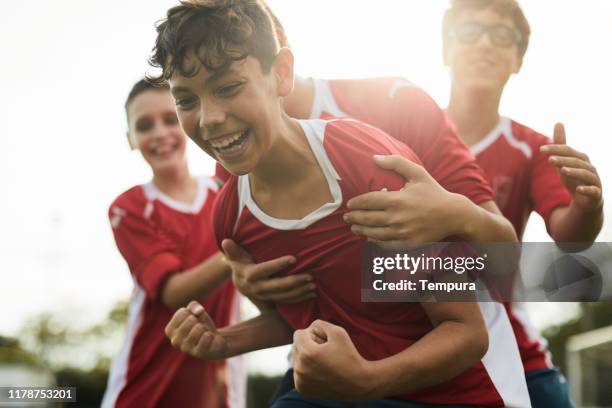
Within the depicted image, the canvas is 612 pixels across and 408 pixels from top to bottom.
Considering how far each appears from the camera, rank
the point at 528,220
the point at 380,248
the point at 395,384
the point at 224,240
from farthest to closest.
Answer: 1. the point at 528,220
2. the point at 224,240
3. the point at 380,248
4. the point at 395,384

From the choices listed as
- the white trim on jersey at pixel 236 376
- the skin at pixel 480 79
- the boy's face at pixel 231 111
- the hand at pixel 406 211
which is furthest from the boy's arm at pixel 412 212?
the white trim on jersey at pixel 236 376

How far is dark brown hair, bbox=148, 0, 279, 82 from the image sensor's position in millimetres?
1596

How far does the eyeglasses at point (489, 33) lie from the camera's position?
2361mm

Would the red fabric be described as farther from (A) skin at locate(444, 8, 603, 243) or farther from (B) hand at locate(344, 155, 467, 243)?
(B) hand at locate(344, 155, 467, 243)

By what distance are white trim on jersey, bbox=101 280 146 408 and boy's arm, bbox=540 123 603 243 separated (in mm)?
1531

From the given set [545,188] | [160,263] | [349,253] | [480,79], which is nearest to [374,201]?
[349,253]

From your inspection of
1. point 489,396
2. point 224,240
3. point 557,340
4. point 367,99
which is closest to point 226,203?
point 224,240

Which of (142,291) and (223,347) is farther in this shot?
(142,291)

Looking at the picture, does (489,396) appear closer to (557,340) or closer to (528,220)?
(528,220)

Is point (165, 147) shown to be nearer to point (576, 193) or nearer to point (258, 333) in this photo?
point (258, 333)

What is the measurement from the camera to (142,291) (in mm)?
2936

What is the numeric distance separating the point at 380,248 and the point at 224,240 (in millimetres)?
358

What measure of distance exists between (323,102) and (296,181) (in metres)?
0.48

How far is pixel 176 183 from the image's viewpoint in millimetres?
3104
